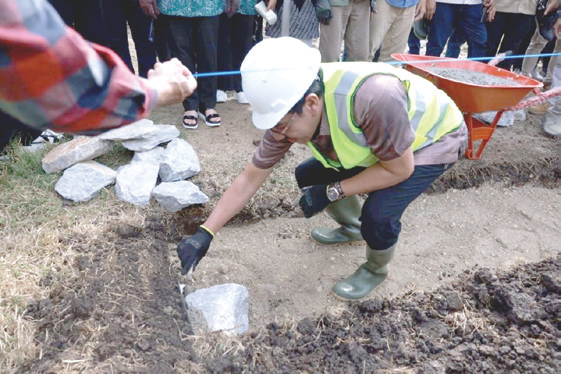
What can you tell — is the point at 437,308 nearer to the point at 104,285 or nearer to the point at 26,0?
the point at 104,285

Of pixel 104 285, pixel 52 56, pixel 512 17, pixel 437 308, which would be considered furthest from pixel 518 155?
pixel 52 56

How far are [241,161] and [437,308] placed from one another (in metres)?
1.80

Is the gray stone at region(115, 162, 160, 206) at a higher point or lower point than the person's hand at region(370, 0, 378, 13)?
lower

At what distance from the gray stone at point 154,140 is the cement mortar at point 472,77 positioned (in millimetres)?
2125

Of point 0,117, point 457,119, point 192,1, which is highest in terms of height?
point 192,1

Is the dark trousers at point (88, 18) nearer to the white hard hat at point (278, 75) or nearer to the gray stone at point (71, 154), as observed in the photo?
the gray stone at point (71, 154)

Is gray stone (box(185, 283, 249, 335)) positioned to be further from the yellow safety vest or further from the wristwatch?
the yellow safety vest

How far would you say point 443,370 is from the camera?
2021mm

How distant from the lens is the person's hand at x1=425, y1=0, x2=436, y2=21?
4.54 metres

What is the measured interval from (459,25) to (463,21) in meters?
0.13

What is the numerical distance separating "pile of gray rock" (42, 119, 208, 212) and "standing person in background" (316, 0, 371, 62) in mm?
1585

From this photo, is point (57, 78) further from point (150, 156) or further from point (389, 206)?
point (150, 156)

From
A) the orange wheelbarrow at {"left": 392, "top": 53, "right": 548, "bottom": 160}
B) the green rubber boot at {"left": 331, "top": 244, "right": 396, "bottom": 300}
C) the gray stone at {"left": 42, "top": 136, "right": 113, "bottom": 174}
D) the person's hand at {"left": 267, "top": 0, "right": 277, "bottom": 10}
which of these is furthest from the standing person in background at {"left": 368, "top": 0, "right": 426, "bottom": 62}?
the gray stone at {"left": 42, "top": 136, "right": 113, "bottom": 174}

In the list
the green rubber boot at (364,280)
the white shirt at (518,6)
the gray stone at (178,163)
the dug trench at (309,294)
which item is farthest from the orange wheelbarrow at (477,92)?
the gray stone at (178,163)
